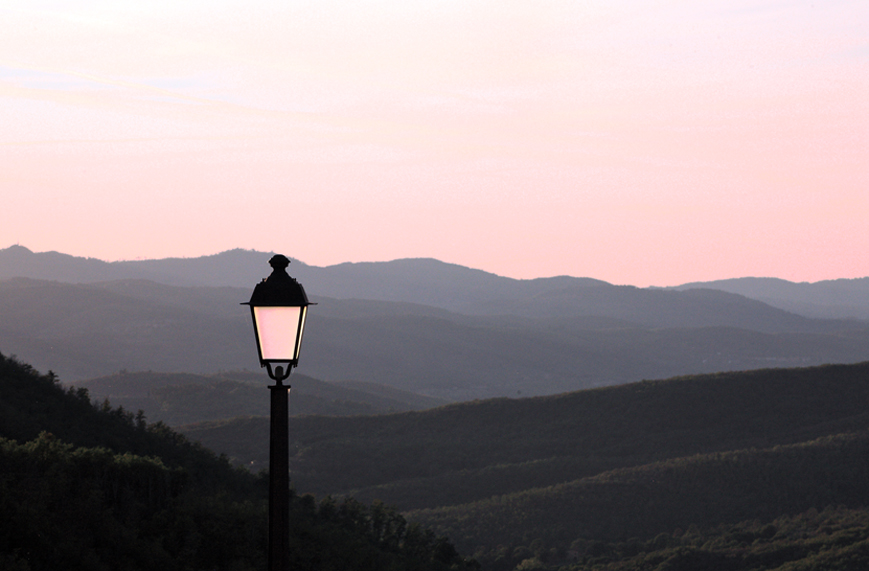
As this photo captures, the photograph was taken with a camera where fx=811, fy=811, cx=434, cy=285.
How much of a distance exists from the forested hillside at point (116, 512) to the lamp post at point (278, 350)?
183 inches

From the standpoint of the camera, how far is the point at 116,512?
12578mm

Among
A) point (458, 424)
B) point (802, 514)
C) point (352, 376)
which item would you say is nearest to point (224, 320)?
point (352, 376)

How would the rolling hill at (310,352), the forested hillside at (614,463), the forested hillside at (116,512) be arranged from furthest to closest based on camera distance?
the rolling hill at (310,352) < the forested hillside at (614,463) < the forested hillside at (116,512)

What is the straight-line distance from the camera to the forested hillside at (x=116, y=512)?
10.0 m

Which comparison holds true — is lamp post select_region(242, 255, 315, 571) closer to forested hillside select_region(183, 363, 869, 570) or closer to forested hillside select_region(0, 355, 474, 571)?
forested hillside select_region(0, 355, 474, 571)

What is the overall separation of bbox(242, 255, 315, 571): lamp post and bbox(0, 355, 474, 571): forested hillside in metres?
4.66

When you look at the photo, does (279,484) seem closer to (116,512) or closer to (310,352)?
(116,512)

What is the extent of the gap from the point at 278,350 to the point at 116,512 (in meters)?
8.41

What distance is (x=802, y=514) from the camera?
38156 millimetres

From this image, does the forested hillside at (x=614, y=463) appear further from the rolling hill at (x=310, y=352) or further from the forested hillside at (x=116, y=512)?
the rolling hill at (x=310, y=352)

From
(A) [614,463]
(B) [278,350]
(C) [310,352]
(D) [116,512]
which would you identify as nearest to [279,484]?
(B) [278,350]

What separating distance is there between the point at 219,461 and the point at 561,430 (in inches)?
1592

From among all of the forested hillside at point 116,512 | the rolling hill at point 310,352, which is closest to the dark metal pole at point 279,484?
the forested hillside at point 116,512

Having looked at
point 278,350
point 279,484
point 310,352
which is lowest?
point 279,484
